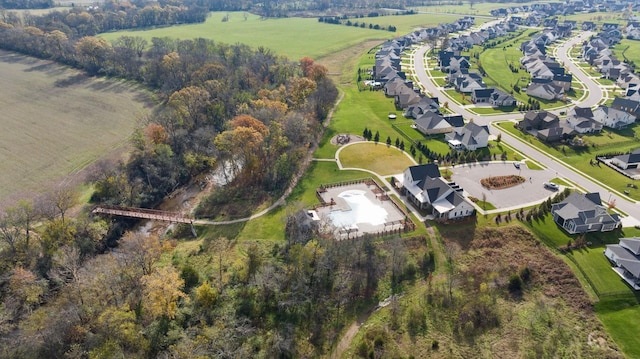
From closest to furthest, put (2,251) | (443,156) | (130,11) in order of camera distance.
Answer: (2,251)
(443,156)
(130,11)

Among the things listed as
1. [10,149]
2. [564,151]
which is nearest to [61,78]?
[10,149]

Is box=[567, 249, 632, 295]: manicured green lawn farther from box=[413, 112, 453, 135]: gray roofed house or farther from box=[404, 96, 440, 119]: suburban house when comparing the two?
box=[404, 96, 440, 119]: suburban house

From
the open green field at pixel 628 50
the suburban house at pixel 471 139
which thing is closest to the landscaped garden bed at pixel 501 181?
the suburban house at pixel 471 139

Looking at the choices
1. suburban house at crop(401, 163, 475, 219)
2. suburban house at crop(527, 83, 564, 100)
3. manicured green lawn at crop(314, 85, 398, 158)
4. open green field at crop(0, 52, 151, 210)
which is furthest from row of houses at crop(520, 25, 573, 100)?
open green field at crop(0, 52, 151, 210)

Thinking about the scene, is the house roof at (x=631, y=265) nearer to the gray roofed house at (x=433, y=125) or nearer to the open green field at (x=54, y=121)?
the gray roofed house at (x=433, y=125)

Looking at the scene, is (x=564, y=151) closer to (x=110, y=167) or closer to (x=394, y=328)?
(x=394, y=328)

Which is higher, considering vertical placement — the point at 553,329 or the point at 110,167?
the point at 110,167
